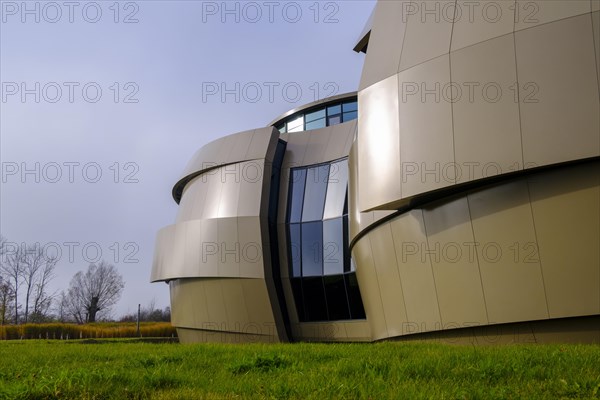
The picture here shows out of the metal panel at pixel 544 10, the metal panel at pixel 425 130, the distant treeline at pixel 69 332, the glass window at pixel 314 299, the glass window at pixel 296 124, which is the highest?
the glass window at pixel 296 124

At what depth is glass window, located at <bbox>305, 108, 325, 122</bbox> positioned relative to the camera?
24.6 m

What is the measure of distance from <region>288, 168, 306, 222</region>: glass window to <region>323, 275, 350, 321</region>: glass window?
10.00ft

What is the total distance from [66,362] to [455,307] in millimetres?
7684

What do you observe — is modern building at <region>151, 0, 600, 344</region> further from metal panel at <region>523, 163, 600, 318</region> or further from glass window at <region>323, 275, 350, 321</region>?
glass window at <region>323, 275, 350, 321</region>

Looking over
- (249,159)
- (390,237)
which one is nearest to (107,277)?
(249,159)

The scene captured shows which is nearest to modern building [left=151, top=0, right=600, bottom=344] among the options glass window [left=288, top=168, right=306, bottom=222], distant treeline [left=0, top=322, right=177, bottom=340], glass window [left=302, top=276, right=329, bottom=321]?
glass window [left=302, top=276, right=329, bottom=321]

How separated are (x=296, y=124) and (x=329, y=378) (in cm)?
2164

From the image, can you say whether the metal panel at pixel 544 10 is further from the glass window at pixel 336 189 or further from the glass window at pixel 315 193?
the glass window at pixel 315 193

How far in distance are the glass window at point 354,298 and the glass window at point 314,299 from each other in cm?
128

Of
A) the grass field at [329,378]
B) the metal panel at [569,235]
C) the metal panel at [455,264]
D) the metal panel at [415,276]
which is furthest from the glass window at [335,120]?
the grass field at [329,378]

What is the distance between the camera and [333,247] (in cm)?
2019

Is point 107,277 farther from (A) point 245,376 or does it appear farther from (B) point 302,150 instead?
(A) point 245,376

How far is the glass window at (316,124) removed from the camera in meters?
24.4

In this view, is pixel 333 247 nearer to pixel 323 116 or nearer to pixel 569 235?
pixel 323 116
